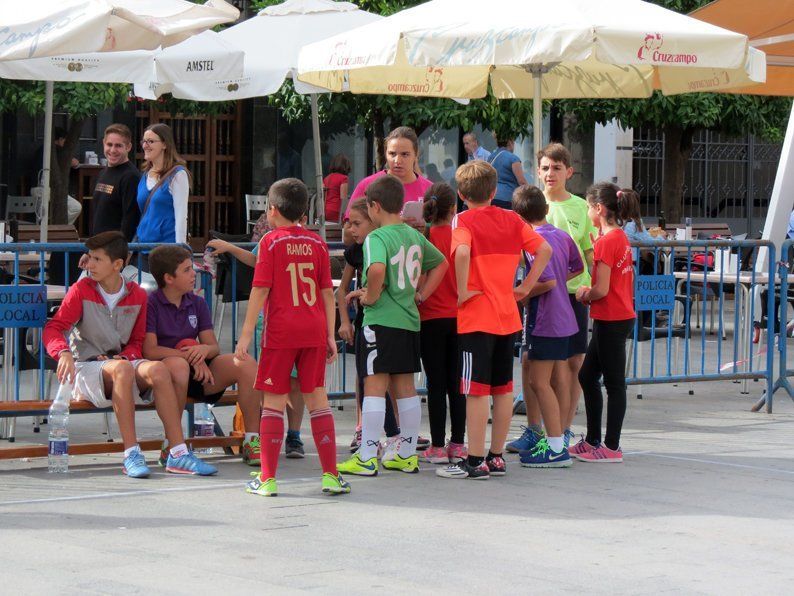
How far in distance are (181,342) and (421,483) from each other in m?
1.59

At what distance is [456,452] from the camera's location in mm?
8664

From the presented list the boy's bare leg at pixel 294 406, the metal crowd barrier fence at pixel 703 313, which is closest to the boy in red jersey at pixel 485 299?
the boy's bare leg at pixel 294 406

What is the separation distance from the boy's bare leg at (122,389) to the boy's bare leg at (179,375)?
227mm

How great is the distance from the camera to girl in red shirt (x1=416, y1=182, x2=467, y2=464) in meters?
8.55

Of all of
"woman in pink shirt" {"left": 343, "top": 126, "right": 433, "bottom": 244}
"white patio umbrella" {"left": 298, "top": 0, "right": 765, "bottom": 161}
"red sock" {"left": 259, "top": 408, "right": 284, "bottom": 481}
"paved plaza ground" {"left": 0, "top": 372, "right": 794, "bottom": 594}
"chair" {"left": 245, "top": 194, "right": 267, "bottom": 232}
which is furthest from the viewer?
"chair" {"left": 245, "top": 194, "right": 267, "bottom": 232}

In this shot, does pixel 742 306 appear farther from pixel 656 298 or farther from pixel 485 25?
pixel 485 25

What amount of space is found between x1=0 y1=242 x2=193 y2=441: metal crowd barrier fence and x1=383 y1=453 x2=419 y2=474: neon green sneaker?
5.84 ft

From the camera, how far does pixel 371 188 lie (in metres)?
8.16

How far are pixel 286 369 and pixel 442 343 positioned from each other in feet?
4.00

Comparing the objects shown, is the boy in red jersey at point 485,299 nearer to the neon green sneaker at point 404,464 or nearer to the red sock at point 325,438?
the neon green sneaker at point 404,464

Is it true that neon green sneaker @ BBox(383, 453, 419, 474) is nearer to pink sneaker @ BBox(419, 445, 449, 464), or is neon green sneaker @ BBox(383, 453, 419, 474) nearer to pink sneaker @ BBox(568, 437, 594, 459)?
pink sneaker @ BBox(419, 445, 449, 464)

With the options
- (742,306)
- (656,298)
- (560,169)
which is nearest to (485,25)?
(560,169)

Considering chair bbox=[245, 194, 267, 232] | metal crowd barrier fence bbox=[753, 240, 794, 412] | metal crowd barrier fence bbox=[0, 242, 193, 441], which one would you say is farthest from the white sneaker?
chair bbox=[245, 194, 267, 232]

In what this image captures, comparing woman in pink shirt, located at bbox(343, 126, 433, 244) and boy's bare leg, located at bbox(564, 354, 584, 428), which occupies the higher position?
woman in pink shirt, located at bbox(343, 126, 433, 244)
